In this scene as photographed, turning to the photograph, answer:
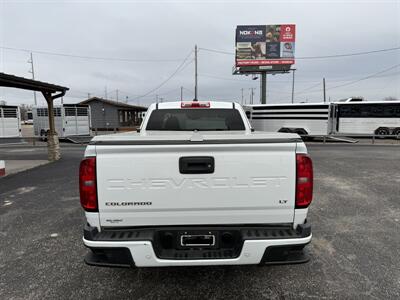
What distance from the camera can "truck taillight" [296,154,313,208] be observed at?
238cm

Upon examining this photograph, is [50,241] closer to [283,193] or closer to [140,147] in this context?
[140,147]

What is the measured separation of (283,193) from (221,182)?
547 mm

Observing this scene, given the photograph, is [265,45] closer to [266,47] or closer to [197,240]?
[266,47]

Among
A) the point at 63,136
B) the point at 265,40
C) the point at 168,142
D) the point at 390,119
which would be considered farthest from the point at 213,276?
the point at 265,40

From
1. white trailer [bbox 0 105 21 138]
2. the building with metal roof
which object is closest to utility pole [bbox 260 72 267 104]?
the building with metal roof

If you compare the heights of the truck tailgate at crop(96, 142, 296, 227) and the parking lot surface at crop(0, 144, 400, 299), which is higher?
the truck tailgate at crop(96, 142, 296, 227)

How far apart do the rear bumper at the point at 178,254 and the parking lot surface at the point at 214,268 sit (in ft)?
2.12

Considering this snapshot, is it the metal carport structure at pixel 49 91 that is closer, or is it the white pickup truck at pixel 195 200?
the white pickup truck at pixel 195 200

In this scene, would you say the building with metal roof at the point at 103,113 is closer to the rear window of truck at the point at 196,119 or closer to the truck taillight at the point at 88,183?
the rear window of truck at the point at 196,119

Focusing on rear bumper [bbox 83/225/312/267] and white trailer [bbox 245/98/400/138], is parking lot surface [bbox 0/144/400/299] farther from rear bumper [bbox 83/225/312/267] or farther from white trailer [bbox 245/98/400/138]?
white trailer [bbox 245/98/400/138]

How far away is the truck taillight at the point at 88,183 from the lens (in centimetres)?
231

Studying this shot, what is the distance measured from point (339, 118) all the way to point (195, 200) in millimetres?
23373

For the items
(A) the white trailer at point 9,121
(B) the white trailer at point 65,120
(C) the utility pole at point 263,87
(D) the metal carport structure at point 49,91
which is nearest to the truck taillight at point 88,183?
(D) the metal carport structure at point 49,91

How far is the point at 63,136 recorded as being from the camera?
2155 cm
